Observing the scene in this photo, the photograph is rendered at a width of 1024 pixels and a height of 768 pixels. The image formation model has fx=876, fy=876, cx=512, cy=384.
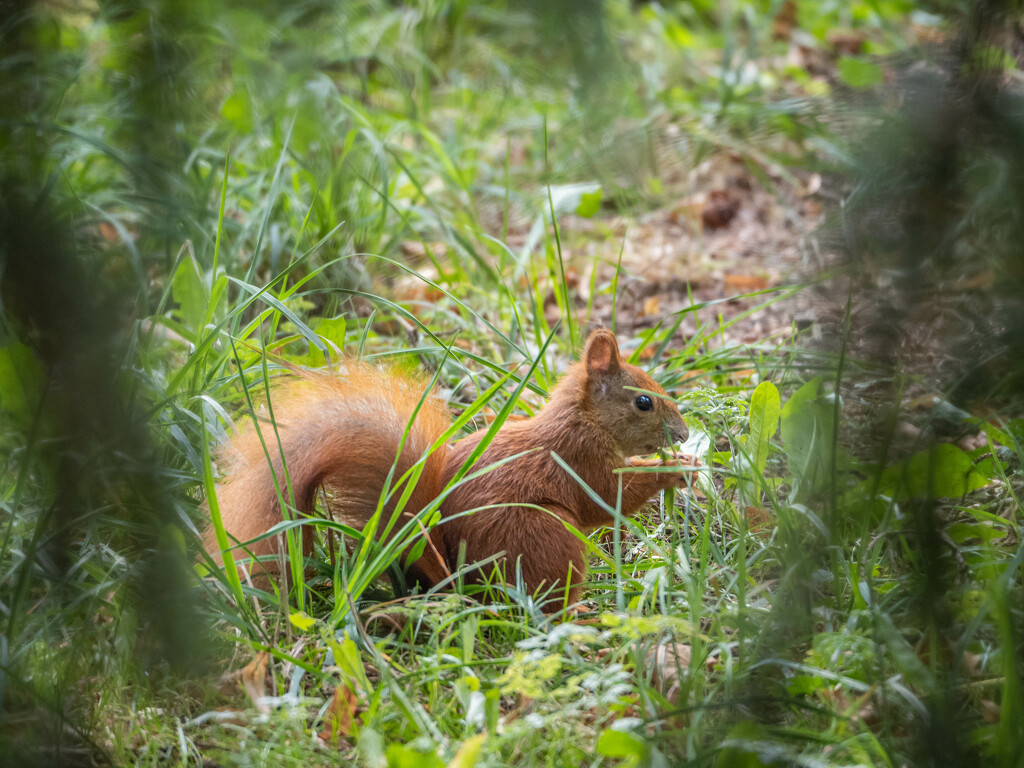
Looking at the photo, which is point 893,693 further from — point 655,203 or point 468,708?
point 655,203

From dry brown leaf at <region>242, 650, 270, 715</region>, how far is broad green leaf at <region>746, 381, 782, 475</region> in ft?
3.58

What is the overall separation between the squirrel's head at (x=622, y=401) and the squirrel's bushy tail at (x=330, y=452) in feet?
1.51

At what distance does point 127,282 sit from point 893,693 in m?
1.26

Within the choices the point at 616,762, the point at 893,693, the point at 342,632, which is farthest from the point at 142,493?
the point at 893,693

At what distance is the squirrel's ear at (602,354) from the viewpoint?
2.16 meters

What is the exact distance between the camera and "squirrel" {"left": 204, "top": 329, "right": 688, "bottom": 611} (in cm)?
176

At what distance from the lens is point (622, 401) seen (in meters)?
2.19

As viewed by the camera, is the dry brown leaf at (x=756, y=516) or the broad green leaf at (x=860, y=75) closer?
the dry brown leaf at (x=756, y=516)

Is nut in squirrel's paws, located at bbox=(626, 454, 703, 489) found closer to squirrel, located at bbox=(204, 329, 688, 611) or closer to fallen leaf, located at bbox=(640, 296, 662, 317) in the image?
squirrel, located at bbox=(204, 329, 688, 611)

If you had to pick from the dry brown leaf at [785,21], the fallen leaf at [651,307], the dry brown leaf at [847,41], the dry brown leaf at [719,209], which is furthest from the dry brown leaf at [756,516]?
the dry brown leaf at [785,21]

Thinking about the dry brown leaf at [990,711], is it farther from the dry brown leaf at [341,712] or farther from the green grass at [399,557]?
the dry brown leaf at [341,712]

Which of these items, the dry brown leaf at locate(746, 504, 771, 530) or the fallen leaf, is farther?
the fallen leaf

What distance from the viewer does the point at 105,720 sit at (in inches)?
59.1

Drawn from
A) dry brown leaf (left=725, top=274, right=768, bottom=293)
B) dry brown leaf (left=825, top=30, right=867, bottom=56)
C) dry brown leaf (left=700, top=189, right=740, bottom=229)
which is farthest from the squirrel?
dry brown leaf (left=825, top=30, right=867, bottom=56)
